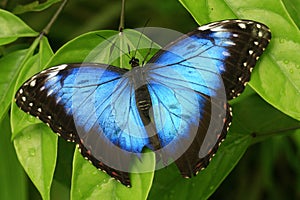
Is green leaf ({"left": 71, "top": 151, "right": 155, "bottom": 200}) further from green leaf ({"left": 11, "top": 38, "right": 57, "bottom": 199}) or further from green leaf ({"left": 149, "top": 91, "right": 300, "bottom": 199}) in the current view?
green leaf ({"left": 149, "top": 91, "right": 300, "bottom": 199})

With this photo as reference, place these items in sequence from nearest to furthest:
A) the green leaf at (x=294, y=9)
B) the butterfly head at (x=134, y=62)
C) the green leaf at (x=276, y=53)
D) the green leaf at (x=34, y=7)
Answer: the green leaf at (x=276, y=53)
the butterfly head at (x=134, y=62)
the green leaf at (x=294, y=9)
the green leaf at (x=34, y=7)

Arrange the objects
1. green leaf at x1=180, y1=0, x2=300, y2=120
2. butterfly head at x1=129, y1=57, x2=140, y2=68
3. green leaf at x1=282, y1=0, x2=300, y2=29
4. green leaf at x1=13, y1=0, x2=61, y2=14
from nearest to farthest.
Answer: green leaf at x1=180, y1=0, x2=300, y2=120
butterfly head at x1=129, y1=57, x2=140, y2=68
green leaf at x1=282, y1=0, x2=300, y2=29
green leaf at x1=13, y1=0, x2=61, y2=14

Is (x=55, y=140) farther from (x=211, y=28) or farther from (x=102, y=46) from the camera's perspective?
(x=211, y=28)

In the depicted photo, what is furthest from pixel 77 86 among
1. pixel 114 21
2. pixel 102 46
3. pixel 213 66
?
pixel 114 21

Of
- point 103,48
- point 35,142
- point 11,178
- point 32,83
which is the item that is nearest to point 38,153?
point 35,142

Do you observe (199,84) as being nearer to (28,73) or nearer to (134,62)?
(134,62)

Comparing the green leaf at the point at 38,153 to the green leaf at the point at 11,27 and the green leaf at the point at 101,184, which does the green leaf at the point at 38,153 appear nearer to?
the green leaf at the point at 101,184

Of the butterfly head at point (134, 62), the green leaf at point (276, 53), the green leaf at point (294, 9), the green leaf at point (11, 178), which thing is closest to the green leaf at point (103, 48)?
the butterfly head at point (134, 62)

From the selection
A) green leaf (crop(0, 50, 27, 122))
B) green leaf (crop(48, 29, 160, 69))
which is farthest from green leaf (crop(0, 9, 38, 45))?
green leaf (crop(48, 29, 160, 69))
